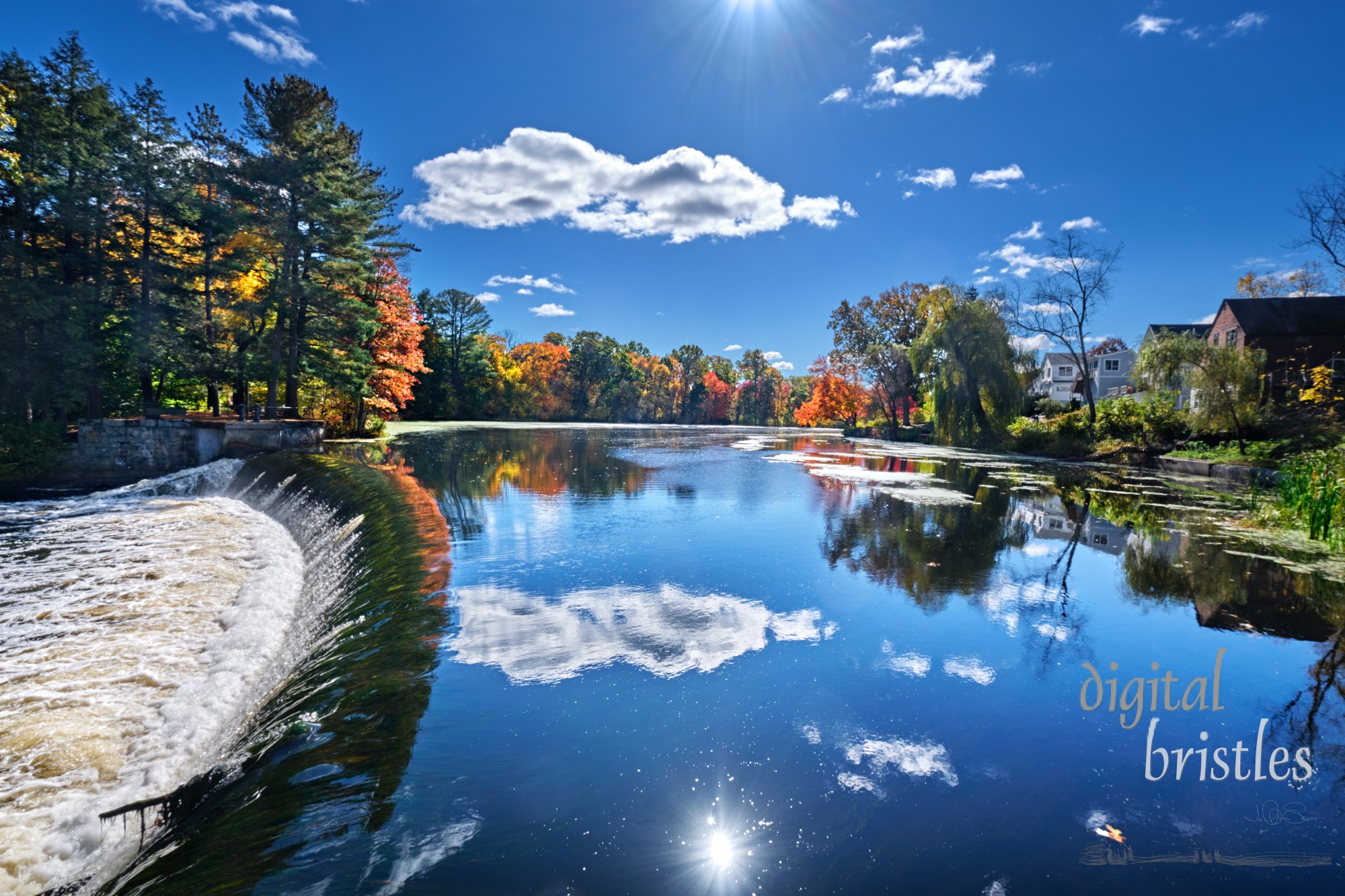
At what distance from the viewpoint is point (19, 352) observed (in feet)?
57.3

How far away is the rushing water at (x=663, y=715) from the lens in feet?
8.29

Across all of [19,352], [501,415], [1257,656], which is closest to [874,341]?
[501,415]

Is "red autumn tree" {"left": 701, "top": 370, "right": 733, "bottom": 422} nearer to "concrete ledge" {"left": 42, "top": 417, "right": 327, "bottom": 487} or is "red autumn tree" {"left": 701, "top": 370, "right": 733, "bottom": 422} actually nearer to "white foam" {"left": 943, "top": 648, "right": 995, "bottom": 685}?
"concrete ledge" {"left": 42, "top": 417, "right": 327, "bottom": 487}

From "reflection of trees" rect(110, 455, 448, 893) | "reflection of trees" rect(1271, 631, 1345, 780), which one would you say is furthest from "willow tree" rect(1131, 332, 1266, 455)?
"reflection of trees" rect(110, 455, 448, 893)

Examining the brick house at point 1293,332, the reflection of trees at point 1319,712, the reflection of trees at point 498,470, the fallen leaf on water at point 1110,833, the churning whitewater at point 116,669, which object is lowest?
the churning whitewater at point 116,669

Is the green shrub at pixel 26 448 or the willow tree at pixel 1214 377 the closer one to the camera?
the green shrub at pixel 26 448

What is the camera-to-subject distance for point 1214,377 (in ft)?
64.0

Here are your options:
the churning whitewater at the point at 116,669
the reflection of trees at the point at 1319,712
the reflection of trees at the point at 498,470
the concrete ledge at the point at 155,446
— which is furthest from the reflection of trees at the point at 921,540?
the concrete ledge at the point at 155,446

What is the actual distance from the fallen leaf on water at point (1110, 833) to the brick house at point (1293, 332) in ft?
115

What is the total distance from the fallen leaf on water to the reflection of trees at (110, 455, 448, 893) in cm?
347

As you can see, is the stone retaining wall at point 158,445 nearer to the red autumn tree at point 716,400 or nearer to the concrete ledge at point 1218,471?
the concrete ledge at point 1218,471

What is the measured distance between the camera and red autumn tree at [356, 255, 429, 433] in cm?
2748

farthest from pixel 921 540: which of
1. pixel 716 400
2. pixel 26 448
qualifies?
pixel 716 400

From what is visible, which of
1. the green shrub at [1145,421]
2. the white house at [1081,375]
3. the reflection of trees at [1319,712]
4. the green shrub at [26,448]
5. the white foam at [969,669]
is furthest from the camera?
the white house at [1081,375]
